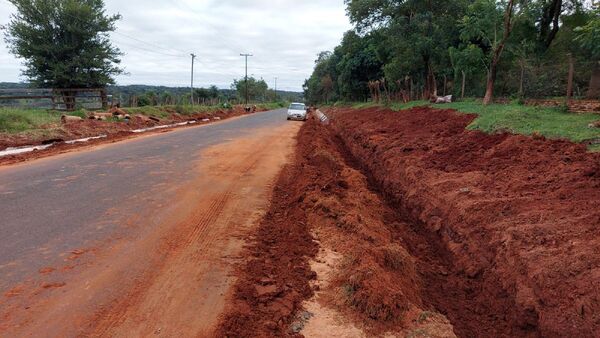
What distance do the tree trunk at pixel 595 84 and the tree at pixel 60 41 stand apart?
26187 mm

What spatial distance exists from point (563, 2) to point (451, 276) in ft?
83.1

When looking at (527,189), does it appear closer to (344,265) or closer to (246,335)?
(344,265)

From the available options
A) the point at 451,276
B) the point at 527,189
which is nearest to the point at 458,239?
the point at 451,276

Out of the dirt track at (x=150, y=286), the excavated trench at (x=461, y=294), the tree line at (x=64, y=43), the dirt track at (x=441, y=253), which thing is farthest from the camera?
the tree line at (x=64, y=43)

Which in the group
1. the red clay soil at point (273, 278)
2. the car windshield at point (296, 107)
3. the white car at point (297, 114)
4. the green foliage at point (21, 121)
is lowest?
the red clay soil at point (273, 278)

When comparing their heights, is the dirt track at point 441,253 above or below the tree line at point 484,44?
below

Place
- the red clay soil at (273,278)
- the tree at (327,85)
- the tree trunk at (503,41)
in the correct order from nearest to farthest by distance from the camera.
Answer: the red clay soil at (273,278)
the tree trunk at (503,41)
the tree at (327,85)

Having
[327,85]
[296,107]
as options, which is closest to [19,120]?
[296,107]

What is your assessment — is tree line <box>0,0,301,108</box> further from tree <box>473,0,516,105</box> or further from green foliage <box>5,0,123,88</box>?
tree <box>473,0,516,105</box>

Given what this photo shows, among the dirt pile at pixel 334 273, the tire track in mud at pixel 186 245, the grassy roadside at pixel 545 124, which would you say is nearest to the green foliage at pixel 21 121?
the tire track in mud at pixel 186 245

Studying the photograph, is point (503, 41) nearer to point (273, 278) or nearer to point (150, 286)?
point (273, 278)

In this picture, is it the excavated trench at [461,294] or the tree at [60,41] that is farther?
the tree at [60,41]

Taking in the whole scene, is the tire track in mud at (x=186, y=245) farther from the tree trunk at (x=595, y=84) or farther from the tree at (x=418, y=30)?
the tree at (x=418, y=30)

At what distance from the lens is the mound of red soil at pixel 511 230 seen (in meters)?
4.43
